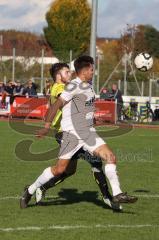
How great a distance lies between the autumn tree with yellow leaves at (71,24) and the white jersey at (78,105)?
202 feet

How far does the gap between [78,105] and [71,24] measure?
206 ft

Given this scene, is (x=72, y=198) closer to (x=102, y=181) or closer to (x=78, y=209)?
(x=78, y=209)

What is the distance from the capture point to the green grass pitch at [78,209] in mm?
7816

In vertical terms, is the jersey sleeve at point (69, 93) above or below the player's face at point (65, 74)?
below

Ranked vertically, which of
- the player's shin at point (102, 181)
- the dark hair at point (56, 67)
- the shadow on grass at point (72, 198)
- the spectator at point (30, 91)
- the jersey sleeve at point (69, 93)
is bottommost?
the shadow on grass at point (72, 198)

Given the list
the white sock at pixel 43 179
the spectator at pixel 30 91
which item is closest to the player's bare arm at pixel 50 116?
the white sock at pixel 43 179

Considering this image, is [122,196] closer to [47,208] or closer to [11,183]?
[47,208]

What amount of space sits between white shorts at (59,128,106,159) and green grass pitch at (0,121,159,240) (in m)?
0.76

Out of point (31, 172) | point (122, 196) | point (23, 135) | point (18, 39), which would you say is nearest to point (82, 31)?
point (18, 39)

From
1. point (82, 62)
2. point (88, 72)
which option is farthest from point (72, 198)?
point (82, 62)

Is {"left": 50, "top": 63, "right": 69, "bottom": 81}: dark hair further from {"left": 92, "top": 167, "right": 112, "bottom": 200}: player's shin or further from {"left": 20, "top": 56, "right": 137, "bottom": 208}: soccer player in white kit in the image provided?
{"left": 92, "top": 167, "right": 112, "bottom": 200}: player's shin

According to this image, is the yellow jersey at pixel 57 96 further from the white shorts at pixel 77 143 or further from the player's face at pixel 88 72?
the player's face at pixel 88 72

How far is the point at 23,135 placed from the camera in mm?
23812

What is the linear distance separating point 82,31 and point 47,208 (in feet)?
205
